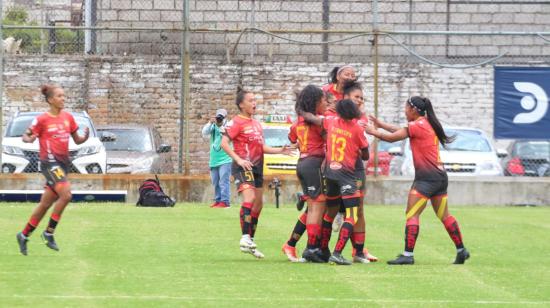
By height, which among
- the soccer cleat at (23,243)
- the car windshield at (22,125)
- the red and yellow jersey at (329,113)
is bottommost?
the soccer cleat at (23,243)

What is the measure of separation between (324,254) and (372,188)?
32.5 feet

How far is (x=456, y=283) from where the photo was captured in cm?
1209

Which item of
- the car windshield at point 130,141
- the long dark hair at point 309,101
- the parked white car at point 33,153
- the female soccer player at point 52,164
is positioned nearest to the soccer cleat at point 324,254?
the long dark hair at point 309,101

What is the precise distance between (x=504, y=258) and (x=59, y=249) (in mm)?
4883

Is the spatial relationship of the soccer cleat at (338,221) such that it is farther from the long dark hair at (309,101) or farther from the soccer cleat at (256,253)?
the long dark hair at (309,101)

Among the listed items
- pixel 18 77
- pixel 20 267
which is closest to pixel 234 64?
pixel 18 77

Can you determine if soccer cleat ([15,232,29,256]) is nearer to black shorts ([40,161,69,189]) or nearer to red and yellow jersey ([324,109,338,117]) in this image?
black shorts ([40,161,69,189])

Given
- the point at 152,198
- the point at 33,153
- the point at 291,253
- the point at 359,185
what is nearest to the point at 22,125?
the point at 33,153

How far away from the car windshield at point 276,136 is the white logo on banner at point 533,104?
4423 millimetres

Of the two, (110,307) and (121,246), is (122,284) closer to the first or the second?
(110,307)

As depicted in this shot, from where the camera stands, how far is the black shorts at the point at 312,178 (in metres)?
13.7

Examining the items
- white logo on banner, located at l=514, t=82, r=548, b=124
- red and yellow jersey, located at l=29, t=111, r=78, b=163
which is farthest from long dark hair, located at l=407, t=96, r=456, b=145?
white logo on banner, located at l=514, t=82, r=548, b=124

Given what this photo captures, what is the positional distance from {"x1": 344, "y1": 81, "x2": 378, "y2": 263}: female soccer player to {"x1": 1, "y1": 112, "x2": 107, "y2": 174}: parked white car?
1078cm

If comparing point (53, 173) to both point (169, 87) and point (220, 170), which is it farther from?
point (169, 87)
